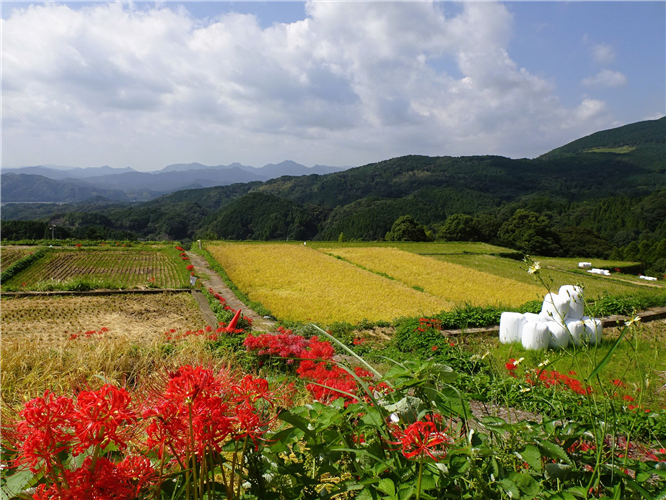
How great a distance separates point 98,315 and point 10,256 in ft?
Result: 54.4

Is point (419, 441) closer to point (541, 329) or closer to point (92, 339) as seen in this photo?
point (541, 329)

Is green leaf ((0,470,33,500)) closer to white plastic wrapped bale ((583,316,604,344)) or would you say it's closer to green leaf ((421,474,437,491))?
green leaf ((421,474,437,491))

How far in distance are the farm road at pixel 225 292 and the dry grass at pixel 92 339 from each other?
1331mm

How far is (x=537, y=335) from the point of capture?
6965 millimetres

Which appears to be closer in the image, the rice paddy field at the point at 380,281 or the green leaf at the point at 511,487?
the green leaf at the point at 511,487

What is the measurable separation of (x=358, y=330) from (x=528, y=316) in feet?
13.9

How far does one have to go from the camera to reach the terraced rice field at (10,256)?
70.2 feet

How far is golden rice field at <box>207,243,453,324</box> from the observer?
43.4 feet

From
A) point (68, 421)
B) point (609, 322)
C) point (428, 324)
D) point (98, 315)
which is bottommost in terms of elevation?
point (98, 315)

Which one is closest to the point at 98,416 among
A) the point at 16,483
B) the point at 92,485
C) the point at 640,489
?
the point at 92,485

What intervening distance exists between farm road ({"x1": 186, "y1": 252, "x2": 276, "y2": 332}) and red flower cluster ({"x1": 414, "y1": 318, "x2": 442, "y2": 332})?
4.15 metres

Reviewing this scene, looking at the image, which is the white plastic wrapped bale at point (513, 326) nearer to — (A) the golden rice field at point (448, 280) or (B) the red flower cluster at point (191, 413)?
(A) the golden rice field at point (448, 280)

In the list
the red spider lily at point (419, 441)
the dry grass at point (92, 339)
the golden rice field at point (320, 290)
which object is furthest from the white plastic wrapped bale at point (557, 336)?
the red spider lily at point (419, 441)

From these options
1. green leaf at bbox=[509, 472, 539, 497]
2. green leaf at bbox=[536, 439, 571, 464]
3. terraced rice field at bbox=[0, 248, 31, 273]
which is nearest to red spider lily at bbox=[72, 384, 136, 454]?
green leaf at bbox=[509, 472, 539, 497]
